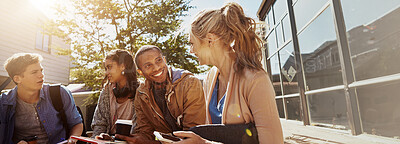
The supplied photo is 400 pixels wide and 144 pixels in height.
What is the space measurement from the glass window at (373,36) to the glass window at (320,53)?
0.63m

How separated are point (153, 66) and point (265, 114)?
148cm

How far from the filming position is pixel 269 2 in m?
11.2

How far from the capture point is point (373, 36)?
12.7 ft

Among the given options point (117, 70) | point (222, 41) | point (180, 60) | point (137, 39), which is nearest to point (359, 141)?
point (222, 41)

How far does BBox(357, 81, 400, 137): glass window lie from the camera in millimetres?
3459

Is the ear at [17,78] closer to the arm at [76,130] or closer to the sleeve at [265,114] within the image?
the arm at [76,130]

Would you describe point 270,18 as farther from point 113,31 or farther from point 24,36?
point 24,36

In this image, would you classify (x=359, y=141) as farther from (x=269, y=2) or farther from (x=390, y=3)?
(x=269, y=2)

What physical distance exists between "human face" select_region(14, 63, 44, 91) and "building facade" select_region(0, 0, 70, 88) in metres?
8.02

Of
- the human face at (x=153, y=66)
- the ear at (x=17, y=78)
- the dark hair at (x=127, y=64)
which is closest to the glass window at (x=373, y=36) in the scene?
the human face at (x=153, y=66)

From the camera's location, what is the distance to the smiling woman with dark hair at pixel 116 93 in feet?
10.2

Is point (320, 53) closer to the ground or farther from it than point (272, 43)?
closer to the ground

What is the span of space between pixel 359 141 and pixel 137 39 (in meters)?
6.78

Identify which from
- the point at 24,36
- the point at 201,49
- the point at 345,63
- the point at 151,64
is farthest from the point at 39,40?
the point at 345,63
